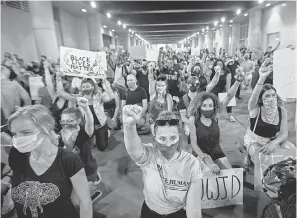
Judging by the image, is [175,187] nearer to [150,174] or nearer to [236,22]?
[150,174]

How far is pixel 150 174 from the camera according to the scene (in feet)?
6.23

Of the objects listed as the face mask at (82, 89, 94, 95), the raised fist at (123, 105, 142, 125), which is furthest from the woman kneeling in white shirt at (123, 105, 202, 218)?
the face mask at (82, 89, 94, 95)

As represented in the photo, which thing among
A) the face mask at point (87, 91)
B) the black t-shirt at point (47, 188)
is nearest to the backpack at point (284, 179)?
the black t-shirt at point (47, 188)

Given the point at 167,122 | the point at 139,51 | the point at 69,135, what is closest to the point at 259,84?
the point at 167,122

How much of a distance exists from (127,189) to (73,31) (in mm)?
16663

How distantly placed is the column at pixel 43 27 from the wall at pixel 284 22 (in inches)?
559

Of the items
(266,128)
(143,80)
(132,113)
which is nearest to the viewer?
(132,113)

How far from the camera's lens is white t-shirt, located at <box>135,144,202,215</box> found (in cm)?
186

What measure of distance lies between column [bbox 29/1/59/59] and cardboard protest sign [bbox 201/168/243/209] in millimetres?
10758

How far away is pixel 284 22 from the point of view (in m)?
16.0

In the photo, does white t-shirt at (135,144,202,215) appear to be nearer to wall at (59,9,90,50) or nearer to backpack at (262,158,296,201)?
backpack at (262,158,296,201)

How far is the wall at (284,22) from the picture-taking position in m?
15.4

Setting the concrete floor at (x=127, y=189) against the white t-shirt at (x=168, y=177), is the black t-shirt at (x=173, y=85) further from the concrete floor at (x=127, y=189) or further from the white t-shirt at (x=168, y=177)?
the white t-shirt at (x=168, y=177)

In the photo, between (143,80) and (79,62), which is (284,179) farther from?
(143,80)
